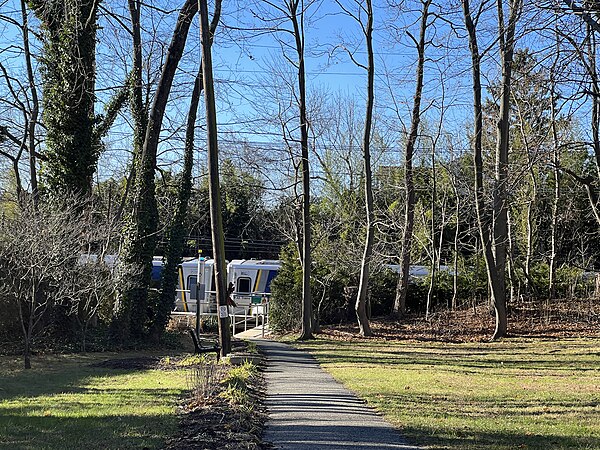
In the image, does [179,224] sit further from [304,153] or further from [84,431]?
[84,431]

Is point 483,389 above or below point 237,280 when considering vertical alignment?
below

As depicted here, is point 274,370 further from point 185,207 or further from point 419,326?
point 419,326

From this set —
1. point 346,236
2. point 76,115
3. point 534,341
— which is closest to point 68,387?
point 76,115

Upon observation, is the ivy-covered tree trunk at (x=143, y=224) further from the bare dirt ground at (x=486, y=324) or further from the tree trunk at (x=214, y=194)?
the bare dirt ground at (x=486, y=324)

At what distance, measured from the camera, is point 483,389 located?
447 inches

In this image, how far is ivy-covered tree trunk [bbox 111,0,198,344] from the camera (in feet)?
64.5

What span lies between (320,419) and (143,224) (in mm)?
13257

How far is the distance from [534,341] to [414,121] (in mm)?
9304

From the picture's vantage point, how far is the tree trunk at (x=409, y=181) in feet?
79.8

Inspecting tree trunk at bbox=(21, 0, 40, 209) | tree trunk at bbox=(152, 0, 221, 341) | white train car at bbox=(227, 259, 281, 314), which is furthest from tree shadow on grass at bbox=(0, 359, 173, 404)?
white train car at bbox=(227, 259, 281, 314)

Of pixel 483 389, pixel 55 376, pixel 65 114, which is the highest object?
pixel 65 114

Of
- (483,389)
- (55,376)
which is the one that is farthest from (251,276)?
(483,389)

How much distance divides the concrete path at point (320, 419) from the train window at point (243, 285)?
20.8 m

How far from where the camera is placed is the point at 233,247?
5078 cm
